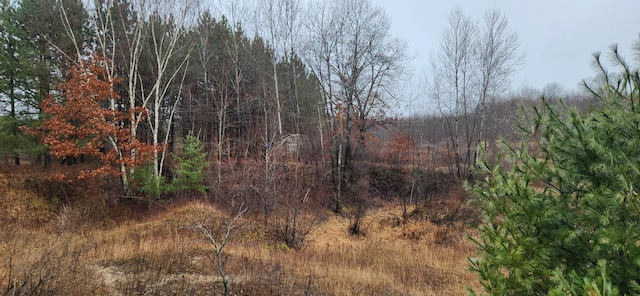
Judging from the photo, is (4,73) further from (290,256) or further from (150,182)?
(290,256)

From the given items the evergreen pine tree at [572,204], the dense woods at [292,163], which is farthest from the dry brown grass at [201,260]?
the evergreen pine tree at [572,204]

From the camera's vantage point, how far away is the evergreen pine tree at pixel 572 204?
1.91 m

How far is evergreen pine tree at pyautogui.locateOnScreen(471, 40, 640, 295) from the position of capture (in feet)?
6.25

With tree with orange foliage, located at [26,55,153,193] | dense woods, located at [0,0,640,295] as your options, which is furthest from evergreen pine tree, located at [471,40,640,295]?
tree with orange foliage, located at [26,55,153,193]

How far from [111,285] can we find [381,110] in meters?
15.3

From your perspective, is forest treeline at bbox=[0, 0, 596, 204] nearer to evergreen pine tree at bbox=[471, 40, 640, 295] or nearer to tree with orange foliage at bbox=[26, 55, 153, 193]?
tree with orange foliage at bbox=[26, 55, 153, 193]

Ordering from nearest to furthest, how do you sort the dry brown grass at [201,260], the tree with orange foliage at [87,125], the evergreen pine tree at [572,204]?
the evergreen pine tree at [572,204] → the dry brown grass at [201,260] → the tree with orange foliage at [87,125]

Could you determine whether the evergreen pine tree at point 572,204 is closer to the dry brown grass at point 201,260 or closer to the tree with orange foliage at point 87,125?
the dry brown grass at point 201,260

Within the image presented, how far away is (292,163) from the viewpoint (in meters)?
13.4

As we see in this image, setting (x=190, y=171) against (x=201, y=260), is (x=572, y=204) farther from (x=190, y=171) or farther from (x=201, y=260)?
(x=190, y=171)

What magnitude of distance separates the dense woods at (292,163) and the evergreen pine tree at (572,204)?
0.01 m

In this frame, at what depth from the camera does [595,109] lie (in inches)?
99.4

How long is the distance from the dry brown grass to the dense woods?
0.10 metres

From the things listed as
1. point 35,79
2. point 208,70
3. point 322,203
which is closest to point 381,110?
point 322,203
